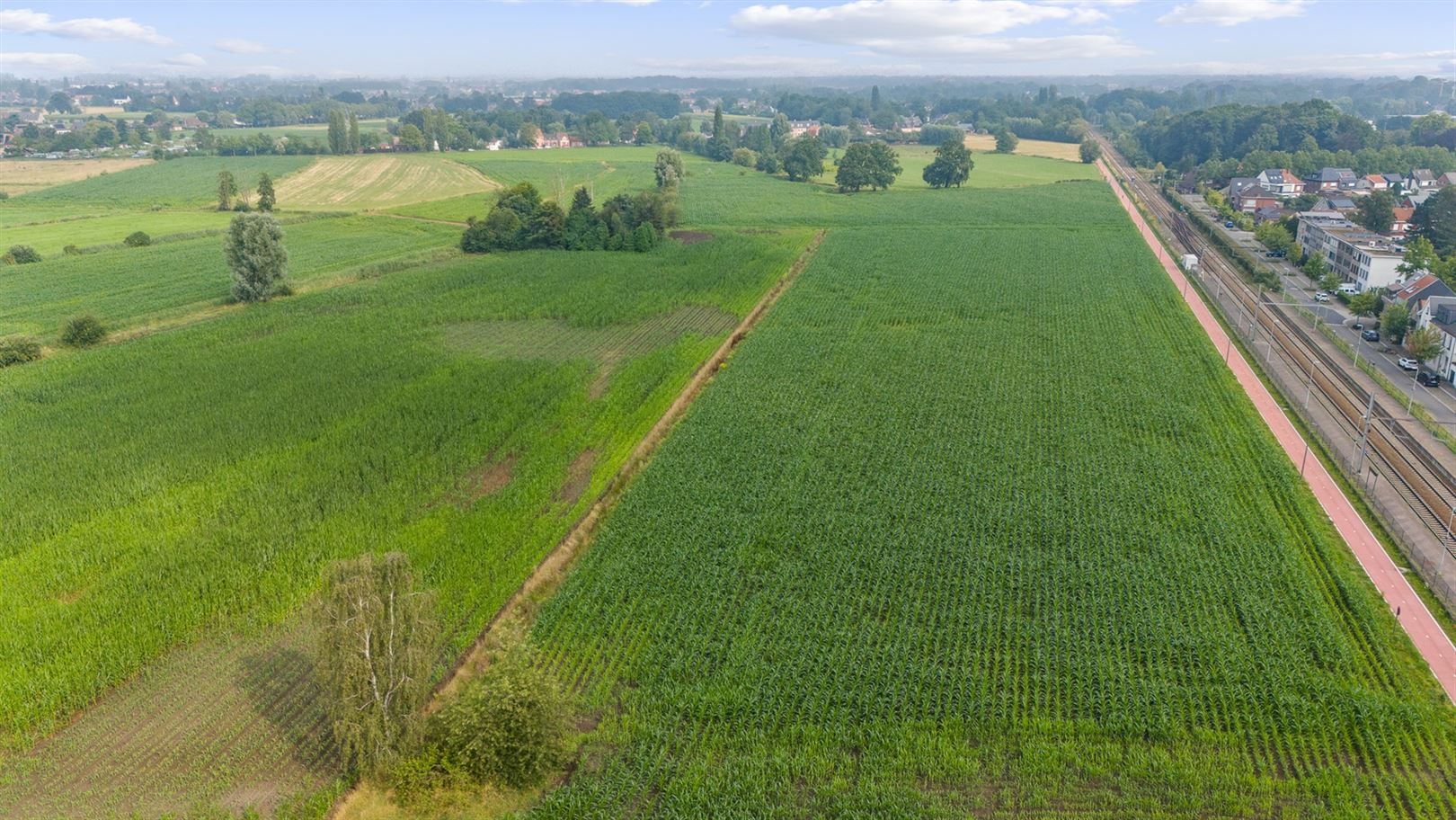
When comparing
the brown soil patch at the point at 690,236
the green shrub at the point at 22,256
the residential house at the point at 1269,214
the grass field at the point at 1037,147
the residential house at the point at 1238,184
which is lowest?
the green shrub at the point at 22,256

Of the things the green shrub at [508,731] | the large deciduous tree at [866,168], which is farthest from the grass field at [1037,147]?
the green shrub at [508,731]

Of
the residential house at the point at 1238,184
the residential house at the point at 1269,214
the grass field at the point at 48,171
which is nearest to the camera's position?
the residential house at the point at 1269,214

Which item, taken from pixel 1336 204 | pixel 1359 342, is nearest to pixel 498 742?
pixel 1359 342

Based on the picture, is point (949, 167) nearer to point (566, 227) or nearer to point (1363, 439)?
point (566, 227)

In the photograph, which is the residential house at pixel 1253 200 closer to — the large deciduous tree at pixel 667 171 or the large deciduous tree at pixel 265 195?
the large deciduous tree at pixel 667 171

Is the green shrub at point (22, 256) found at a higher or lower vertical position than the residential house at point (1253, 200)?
lower

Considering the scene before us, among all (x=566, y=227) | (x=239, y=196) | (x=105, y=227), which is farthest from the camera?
(x=239, y=196)

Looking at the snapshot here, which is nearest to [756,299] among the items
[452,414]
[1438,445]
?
[452,414]
